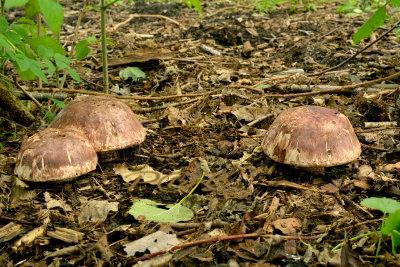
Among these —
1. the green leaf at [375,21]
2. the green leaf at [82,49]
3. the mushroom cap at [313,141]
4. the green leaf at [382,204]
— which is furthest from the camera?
the green leaf at [82,49]

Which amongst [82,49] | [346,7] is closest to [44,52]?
[82,49]

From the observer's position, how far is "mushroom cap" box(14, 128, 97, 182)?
3006 millimetres

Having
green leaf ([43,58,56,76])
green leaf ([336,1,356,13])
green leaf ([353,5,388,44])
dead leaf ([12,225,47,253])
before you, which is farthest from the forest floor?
green leaf ([336,1,356,13])

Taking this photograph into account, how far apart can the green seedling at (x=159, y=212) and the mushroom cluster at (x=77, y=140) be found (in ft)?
2.06

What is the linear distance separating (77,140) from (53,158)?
0.84 ft

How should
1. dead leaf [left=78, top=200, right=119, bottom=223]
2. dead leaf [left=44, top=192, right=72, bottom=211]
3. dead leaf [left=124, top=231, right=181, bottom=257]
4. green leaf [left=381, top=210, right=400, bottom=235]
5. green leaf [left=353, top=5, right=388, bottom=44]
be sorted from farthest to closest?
dead leaf [left=44, top=192, right=72, bottom=211] → dead leaf [left=78, top=200, right=119, bottom=223] → green leaf [left=353, top=5, right=388, bottom=44] → dead leaf [left=124, top=231, right=181, bottom=257] → green leaf [left=381, top=210, right=400, bottom=235]

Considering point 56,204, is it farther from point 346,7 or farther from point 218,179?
point 346,7

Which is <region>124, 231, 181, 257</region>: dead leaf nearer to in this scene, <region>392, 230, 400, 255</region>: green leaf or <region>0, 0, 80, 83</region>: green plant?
<region>392, 230, 400, 255</region>: green leaf

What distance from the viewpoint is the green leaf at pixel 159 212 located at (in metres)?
2.73

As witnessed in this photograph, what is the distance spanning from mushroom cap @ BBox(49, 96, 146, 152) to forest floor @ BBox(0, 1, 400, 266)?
272mm

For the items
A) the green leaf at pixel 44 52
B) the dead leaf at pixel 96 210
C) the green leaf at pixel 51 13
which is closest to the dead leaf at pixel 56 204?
the dead leaf at pixel 96 210

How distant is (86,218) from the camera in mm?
2857

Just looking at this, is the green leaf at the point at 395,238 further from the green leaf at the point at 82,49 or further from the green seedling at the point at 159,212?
the green leaf at the point at 82,49

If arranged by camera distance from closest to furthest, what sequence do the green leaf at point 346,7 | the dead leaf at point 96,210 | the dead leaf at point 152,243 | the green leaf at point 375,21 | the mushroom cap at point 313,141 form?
the dead leaf at point 152,243
the green leaf at point 375,21
the dead leaf at point 96,210
the mushroom cap at point 313,141
the green leaf at point 346,7
